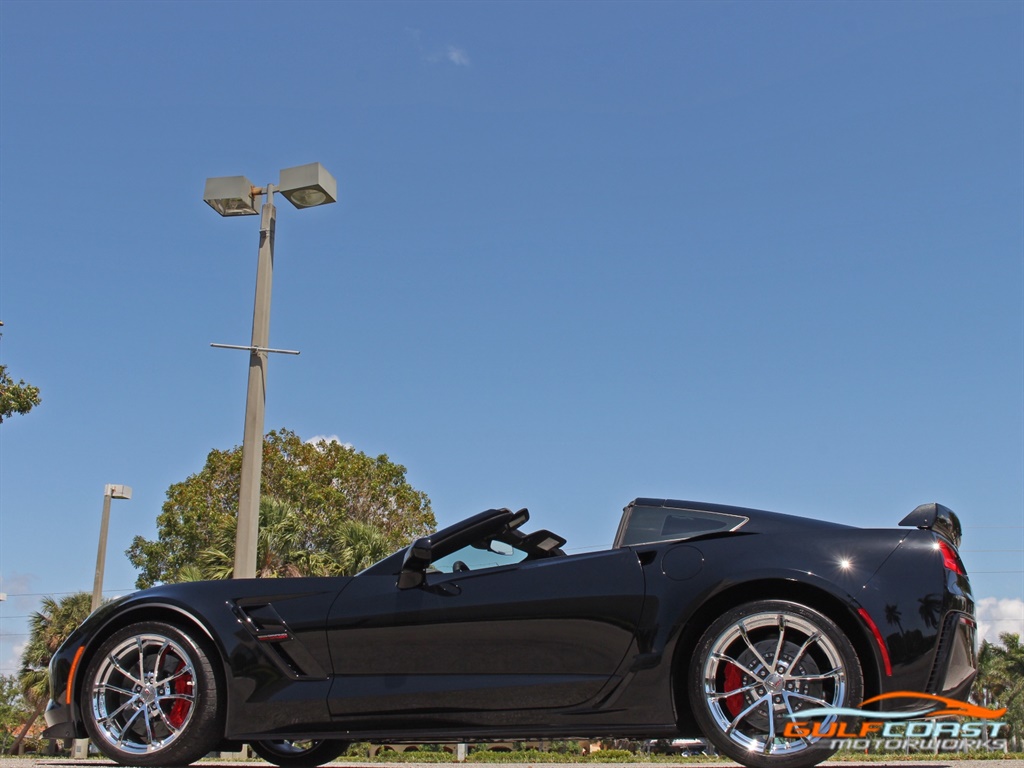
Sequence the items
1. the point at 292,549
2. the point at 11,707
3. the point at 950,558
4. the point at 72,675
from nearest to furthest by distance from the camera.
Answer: the point at 950,558, the point at 72,675, the point at 292,549, the point at 11,707

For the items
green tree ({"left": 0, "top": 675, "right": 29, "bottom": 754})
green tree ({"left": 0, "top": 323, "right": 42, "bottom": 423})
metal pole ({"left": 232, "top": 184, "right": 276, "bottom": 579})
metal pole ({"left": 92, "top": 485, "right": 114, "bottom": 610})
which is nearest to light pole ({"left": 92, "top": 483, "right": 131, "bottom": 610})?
metal pole ({"left": 92, "top": 485, "right": 114, "bottom": 610})

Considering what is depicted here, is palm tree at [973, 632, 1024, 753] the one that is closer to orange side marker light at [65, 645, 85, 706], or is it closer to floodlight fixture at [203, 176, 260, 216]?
floodlight fixture at [203, 176, 260, 216]

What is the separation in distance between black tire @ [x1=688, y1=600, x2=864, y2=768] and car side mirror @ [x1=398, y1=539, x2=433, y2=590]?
119 cm

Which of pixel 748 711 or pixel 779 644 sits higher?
pixel 779 644

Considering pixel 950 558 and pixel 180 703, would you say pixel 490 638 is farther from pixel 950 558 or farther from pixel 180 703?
pixel 950 558

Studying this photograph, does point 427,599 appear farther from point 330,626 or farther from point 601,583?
point 601,583

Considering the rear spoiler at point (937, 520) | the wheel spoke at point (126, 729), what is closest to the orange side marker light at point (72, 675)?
the wheel spoke at point (126, 729)

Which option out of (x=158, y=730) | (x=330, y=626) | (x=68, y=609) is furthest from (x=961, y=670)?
(x=68, y=609)

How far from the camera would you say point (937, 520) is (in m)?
4.04

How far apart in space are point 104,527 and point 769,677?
774 inches

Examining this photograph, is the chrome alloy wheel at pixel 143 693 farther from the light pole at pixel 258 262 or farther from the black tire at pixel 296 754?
the light pole at pixel 258 262

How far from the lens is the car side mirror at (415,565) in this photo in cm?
423

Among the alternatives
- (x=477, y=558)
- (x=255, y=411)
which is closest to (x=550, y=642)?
(x=477, y=558)

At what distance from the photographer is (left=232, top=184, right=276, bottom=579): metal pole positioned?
34.6ft
